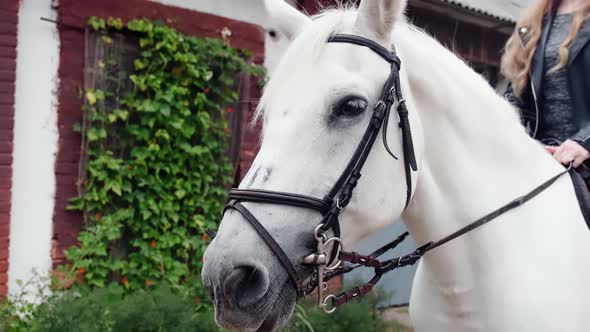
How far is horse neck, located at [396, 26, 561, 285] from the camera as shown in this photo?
189cm

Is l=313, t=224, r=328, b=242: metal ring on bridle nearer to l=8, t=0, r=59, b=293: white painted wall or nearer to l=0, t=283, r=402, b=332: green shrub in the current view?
l=0, t=283, r=402, b=332: green shrub

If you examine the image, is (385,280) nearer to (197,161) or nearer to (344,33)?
(197,161)

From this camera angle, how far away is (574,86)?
7.90 feet

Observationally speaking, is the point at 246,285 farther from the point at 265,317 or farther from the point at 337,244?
the point at 337,244

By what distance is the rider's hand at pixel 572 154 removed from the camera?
84.2 inches

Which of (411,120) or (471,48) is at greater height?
(471,48)

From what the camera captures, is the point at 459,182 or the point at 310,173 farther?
the point at 459,182

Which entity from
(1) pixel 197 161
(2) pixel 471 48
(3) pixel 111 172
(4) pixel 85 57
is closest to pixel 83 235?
(3) pixel 111 172

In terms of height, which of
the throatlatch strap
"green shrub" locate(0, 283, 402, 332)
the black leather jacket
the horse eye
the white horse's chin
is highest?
the black leather jacket

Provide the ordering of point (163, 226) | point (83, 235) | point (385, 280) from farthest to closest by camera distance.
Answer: point (385, 280) → point (163, 226) → point (83, 235)

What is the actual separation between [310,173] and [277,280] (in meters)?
0.33

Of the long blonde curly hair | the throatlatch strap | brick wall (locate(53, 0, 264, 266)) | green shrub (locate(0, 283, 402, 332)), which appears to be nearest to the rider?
the long blonde curly hair

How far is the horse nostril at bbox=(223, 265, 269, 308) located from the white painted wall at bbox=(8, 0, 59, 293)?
3207 millimetres

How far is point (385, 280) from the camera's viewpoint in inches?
256
